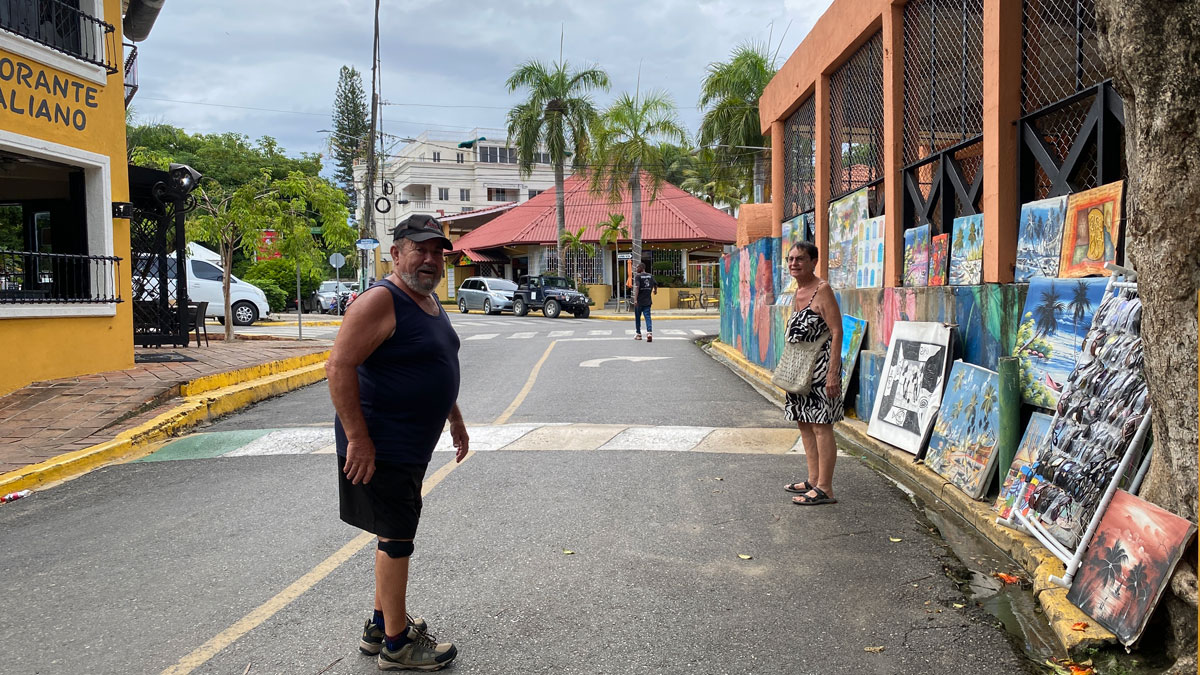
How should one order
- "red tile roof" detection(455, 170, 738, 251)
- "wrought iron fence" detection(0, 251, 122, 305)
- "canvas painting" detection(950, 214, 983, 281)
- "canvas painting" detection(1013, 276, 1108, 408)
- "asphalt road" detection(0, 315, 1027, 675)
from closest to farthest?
"asphalt road" detection(0, 315, 1027, 675), "canvas painting" detection(1013, 276, 1108, 408), "canvas painting" detection(950, 214, 983, 281), "wrought iron fence" detection(0, 251, 122, 305), "red tile roof" detection(455, 170, 738, 251)

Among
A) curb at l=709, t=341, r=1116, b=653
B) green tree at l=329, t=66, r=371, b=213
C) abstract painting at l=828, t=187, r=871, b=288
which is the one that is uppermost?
green tree at l=329, t=66, r=371, b=213

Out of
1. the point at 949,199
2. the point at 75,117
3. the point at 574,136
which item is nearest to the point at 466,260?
the point at 574,136

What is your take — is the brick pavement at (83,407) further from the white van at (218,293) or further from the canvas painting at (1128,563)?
the white van at (218,293)

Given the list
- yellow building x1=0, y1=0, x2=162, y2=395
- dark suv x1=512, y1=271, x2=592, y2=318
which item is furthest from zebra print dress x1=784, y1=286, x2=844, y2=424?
dark suv x1=512, y1=271, x2=592, y2=318

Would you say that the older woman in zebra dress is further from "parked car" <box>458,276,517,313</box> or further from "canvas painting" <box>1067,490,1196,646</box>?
"parked car" <box>458,276,517,313</box>

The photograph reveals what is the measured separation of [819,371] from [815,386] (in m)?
0.11

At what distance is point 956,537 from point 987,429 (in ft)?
2.89

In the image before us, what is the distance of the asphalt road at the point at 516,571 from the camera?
3.74 meters

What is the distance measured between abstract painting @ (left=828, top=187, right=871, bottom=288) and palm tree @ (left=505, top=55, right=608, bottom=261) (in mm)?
27340

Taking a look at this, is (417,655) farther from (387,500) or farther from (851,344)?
(851,344)

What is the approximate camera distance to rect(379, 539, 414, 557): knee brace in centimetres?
359

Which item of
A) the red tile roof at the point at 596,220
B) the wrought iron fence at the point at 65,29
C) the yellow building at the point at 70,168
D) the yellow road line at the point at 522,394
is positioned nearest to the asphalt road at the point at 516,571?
the yellow road line at the point at 522,394

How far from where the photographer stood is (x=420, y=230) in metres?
3.67

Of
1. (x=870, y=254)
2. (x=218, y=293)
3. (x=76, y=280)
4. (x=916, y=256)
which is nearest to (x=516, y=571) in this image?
(x=916, y=256)
